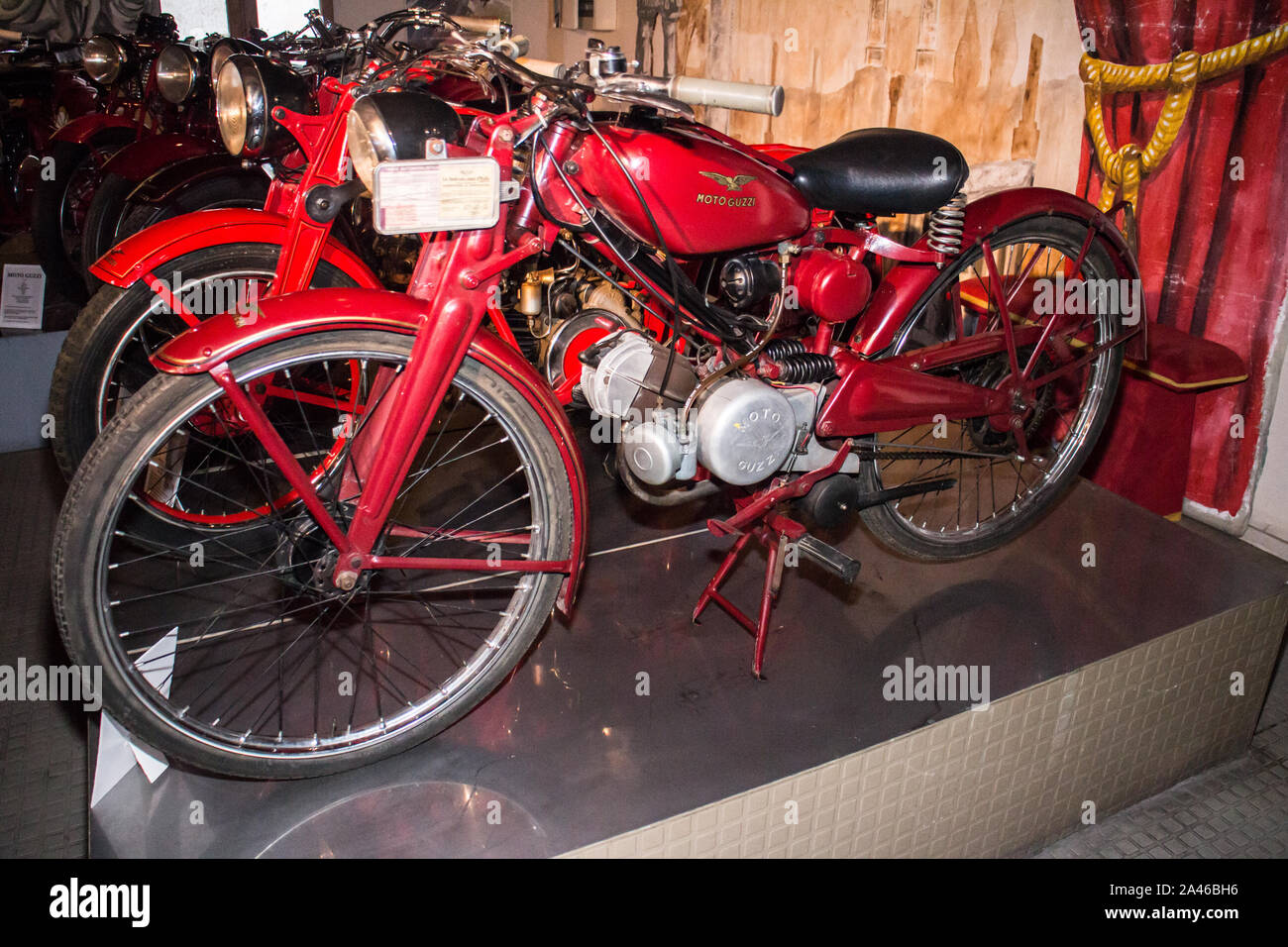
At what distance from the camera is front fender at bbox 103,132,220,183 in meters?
2.88

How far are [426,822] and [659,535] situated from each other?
3.35 feet

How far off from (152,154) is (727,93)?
2.32m

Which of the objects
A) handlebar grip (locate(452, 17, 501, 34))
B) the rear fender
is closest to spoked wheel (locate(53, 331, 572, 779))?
handlebar grip (locate(452, 17, 501, 34))

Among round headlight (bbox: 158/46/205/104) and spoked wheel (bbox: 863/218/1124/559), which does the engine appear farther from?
round headlight (bbox: 158/46/205/104)

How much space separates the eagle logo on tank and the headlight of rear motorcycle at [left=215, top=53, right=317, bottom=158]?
1.00m

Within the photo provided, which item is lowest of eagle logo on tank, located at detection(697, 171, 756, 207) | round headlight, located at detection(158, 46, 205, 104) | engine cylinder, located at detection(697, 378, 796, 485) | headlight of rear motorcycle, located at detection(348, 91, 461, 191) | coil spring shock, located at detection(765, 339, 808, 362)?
engine cylinder, located at detection(697, 378, 796, 485)

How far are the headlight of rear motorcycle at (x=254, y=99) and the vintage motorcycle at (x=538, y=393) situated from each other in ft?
1.73

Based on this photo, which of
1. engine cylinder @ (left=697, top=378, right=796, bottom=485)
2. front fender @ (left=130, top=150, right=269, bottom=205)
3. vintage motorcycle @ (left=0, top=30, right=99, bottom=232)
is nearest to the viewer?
engine cylinder @ (left=697, top=378, right=796, bottom=485)

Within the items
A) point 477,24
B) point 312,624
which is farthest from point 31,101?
point 312,624

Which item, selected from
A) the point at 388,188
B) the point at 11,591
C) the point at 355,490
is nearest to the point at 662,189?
the point at 388,188

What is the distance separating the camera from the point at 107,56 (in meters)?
3.41

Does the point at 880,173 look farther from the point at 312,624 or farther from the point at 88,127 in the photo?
the point at 88,127
